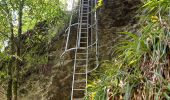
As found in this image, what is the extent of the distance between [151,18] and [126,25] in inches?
125

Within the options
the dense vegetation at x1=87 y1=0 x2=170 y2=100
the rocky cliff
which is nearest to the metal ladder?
the rocky cliff

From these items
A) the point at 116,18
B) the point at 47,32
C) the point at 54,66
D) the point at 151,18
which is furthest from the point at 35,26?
the point at 151,18

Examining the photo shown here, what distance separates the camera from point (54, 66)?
550 cm

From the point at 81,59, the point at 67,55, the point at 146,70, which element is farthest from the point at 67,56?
the point at 146,70

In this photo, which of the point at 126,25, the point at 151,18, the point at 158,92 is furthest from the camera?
the point at 126,25

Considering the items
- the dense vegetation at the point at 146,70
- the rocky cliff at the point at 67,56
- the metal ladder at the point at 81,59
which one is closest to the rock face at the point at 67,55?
the rocky cliff at the point at 67,56

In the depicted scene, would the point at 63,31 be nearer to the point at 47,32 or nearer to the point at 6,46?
the point at 47,32

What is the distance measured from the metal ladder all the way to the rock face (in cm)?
14

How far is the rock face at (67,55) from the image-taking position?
5.17 meters

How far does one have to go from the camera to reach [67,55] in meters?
5.54

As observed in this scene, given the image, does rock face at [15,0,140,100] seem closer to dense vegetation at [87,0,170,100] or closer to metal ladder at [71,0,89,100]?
metal ladder at [71,0,89,100]

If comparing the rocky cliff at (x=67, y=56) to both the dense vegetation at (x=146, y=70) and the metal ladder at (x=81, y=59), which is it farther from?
the dense vegetation at (x=146, y=70)

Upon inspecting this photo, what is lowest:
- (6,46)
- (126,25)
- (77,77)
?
(77,77)

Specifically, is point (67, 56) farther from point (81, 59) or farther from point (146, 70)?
point (146, 70)
